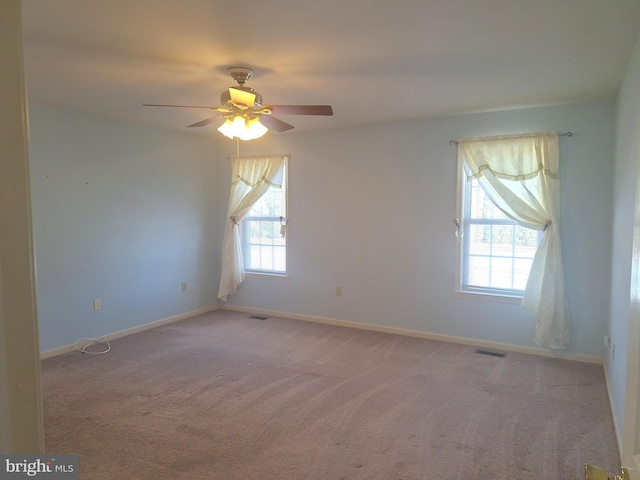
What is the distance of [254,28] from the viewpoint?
2.31 m

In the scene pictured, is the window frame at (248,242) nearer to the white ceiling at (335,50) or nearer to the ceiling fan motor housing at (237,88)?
the white ceiling at (335,50)

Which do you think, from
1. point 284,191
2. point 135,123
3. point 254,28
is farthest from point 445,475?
point 135,123

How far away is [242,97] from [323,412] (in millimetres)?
2224

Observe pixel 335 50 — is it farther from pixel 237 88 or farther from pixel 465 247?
pixel 465 247

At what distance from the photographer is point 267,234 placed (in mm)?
5668

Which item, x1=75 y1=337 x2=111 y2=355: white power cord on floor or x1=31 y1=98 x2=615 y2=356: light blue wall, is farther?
x1=75 y1=337 x2=111 y2=355: white power cord on floor

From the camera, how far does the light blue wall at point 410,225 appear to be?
A: 12.6ft

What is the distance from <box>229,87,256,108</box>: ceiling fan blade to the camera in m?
2.80

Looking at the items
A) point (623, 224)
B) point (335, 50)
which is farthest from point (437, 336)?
point (335, 50)

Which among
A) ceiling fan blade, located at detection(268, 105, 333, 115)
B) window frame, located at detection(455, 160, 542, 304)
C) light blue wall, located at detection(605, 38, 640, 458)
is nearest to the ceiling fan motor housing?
ceiling fan blade, located at detection(268, 105, 333, 115)

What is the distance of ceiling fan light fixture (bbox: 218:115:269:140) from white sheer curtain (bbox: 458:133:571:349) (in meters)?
2.30

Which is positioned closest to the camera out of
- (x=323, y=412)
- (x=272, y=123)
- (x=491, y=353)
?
(x=323, y=412)

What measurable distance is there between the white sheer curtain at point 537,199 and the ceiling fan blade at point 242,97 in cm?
245

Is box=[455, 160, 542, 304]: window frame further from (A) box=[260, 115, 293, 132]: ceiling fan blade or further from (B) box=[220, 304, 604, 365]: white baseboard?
(A) box=[260, 115, 293, 132]: ceiling fan blade
